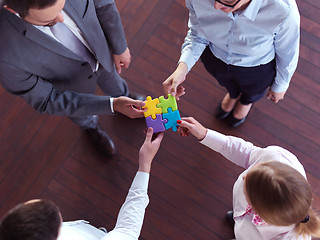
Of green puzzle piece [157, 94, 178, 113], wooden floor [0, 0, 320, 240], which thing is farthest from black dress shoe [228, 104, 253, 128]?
green puzzle piece [157, 94, 178, 113]

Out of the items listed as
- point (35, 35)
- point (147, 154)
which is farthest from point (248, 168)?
point (35, 35)

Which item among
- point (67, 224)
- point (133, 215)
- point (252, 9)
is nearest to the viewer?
point (252, 9)

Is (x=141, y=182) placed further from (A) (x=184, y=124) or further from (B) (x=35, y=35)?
(B) (x=35, y=35)

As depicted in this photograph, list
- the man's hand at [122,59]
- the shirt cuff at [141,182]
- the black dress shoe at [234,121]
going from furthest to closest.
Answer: the black dress shoe at [234,121], the man's hand at [122,59], the shirt cuff at [141,182]

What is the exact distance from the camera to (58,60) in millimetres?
1393

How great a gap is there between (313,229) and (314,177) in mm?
1002

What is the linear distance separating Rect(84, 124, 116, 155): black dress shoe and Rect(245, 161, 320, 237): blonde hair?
1.22m

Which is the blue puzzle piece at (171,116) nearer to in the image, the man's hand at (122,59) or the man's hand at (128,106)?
the man's hand at (128,106)

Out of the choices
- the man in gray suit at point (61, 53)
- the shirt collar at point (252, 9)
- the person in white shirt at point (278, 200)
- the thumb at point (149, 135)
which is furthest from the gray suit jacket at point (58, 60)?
the person in white shirt at point (278, 200)

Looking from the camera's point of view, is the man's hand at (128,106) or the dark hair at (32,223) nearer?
the dark hair at (32,223)

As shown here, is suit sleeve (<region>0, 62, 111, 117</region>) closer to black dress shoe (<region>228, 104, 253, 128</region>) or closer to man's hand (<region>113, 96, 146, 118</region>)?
man's hand (<region>113, 96, 146, 118</region>)

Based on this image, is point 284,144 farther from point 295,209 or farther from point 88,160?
point 88,160

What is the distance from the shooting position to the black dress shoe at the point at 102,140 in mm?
2197

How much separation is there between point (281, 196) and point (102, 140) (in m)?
1.37
